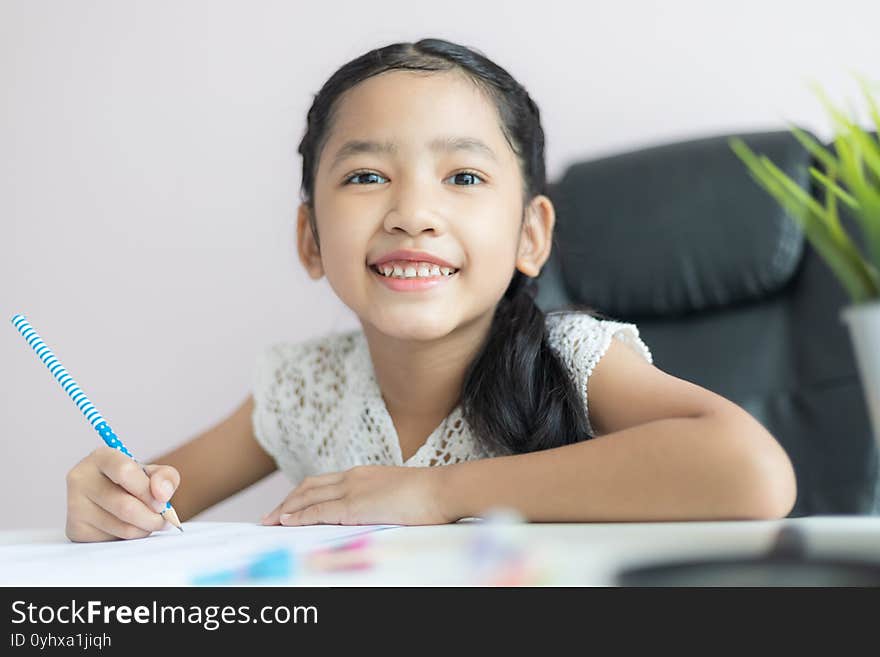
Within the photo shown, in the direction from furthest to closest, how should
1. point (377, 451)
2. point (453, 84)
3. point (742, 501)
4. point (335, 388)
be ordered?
1. point (335, 388)
2. point (377, 451)
3. point (453, 84)
4. point (742, 501)

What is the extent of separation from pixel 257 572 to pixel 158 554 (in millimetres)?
146

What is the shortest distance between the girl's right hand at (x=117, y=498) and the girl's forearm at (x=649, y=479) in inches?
10.3

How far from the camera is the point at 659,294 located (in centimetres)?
143

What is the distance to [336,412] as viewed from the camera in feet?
4.15

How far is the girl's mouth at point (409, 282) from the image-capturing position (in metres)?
1.00

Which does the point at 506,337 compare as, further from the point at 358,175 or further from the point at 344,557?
the point at 344,557

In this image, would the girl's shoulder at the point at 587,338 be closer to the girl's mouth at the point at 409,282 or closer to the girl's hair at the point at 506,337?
the girl's hair at the point at 506,337

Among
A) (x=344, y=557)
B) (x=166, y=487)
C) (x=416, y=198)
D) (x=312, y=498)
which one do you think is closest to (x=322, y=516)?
(x=312, y=498)

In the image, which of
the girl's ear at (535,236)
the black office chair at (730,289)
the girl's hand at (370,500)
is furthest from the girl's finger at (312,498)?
the black office chair at (730,289)

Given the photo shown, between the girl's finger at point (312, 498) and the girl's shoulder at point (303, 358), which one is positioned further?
the girl's shoulder at point (303, 358)

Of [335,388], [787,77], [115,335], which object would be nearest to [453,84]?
[335,388]
